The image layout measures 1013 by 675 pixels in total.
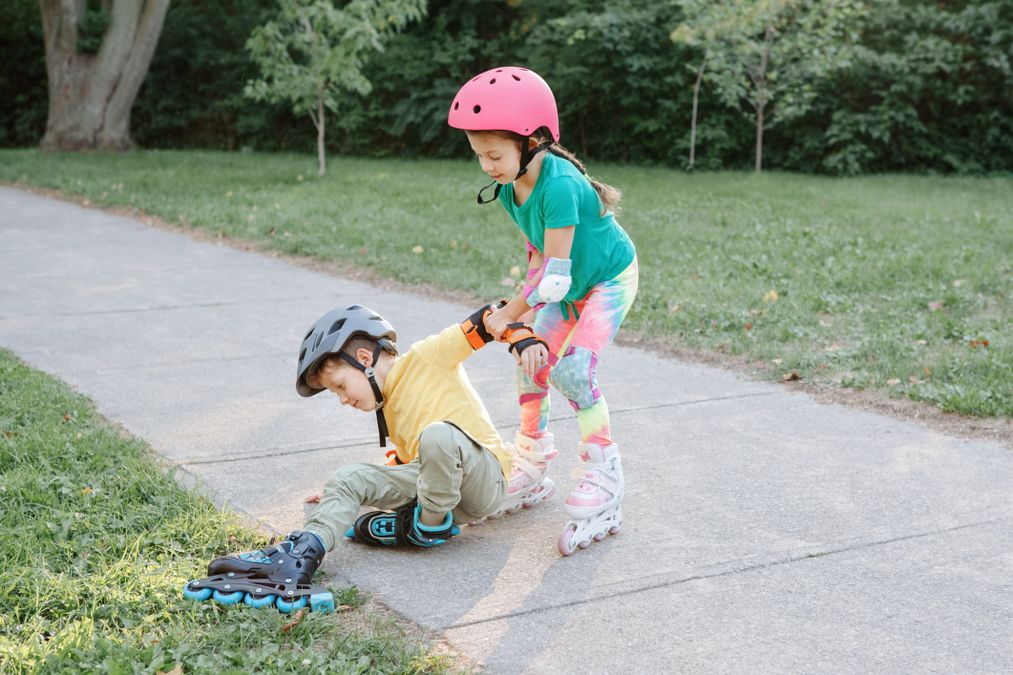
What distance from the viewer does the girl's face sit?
3408 mm

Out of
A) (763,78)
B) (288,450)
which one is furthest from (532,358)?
(763,78)

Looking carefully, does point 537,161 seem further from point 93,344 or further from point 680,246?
point 680,246

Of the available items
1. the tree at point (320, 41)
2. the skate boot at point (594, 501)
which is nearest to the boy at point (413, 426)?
the skate boot at point (594, 501)

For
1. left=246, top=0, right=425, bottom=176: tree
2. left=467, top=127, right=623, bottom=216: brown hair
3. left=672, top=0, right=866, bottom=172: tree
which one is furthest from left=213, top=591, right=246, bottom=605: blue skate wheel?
left=672, top=0, right=866, bottom=172: tree

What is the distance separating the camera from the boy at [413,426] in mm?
3346

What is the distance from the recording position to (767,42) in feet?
52.8

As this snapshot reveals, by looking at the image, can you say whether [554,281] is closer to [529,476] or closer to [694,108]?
[529,476]

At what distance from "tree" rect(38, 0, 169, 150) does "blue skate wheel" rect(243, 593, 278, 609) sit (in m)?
18.8

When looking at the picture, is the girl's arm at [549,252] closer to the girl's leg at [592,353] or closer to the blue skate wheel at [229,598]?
the girl's leg at [592,353]

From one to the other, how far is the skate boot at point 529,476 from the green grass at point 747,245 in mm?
2138

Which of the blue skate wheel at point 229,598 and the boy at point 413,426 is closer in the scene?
the blue skate wheel at point 229,598

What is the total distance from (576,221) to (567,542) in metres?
1.00

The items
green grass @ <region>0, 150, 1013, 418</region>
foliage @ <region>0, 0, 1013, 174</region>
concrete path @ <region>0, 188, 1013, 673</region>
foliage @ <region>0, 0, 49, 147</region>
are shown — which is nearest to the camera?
concrete path @ <region>0, 188, 1013, 673</region>

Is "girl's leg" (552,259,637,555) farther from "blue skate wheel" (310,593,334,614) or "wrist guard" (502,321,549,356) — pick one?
"blue skate wheel" (310,593,334,614)
